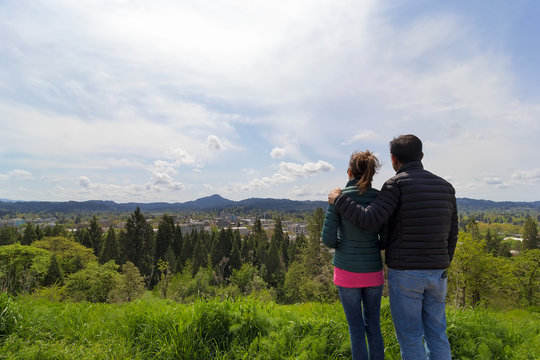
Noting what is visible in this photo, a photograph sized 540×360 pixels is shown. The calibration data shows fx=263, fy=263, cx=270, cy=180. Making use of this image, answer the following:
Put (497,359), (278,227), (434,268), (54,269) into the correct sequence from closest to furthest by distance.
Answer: (434,268) → (497,359) → (54,269) → (278,227)

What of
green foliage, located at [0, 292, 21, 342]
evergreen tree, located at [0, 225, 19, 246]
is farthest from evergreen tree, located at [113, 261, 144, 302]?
evergreen tree, located at [0, 225, 19, 246]

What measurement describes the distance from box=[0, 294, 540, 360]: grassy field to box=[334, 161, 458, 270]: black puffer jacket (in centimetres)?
130

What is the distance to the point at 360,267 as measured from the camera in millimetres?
2322

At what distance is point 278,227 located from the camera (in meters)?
59.5

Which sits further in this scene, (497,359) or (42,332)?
(42,332)

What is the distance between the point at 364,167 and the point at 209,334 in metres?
2.47

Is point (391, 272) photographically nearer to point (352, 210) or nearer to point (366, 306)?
point (366, 306)

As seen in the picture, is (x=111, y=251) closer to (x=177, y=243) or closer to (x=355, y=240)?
(x=177, y=243)

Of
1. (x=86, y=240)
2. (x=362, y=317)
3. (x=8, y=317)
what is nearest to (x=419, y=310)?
(x=362, y=317)

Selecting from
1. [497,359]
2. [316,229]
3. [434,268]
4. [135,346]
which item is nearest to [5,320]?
[135,346]

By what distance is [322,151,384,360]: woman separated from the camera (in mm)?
2336

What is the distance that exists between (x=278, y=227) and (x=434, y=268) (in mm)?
58237

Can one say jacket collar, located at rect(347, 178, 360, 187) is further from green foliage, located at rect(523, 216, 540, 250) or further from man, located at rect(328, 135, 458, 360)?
green foliage, located at rect(523, 216, 540, 250)

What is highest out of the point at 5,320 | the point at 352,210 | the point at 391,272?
the point at 352,210
